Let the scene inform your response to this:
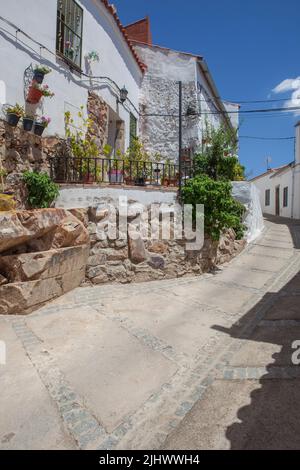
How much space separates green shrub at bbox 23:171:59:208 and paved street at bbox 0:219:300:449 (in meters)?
1.88

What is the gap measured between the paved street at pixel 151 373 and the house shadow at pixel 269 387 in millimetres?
11

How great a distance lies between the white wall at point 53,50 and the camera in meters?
5.91

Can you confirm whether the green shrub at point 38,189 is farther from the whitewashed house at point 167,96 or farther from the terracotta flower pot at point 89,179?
the whitewashed house at point 167,96

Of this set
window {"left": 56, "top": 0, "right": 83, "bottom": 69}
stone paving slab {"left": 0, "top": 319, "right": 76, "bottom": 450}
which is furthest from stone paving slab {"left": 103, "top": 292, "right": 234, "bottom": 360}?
window {"left": 56, "top": 0, "right": 83, "bottom": 69}

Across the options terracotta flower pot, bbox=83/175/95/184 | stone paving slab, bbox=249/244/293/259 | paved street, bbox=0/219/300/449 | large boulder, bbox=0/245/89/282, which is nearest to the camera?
paved street, bbox=0/219/300/449

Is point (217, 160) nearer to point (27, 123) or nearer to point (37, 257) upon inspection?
point (27, 123)

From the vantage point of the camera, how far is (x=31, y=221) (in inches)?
200

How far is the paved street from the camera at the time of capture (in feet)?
8.14

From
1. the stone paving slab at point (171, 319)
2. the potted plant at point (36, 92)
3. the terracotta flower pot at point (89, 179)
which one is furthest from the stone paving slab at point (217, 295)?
the potted plant at point (36, 92)

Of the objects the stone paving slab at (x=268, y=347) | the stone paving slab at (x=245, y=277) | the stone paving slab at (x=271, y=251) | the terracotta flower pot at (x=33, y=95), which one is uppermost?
the terracotta flower pot at (x=33, y=95)

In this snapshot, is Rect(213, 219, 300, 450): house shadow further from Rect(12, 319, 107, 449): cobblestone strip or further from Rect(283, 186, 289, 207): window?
Rect(283, 186, 289, 207): window

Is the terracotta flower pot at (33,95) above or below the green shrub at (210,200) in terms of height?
above

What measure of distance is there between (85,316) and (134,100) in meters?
8.92
